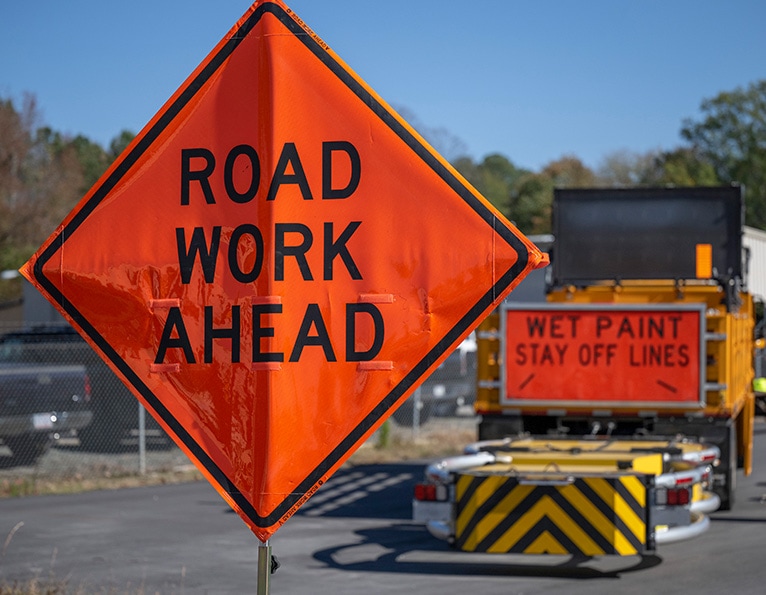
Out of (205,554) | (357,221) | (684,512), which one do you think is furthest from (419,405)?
(357,221)

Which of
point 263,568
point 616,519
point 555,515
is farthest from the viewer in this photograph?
point 555,515

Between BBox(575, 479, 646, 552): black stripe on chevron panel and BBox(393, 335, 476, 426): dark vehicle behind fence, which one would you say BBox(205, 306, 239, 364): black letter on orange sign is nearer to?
BBox(575, 479, 646, 552): black stripe on chevron panel

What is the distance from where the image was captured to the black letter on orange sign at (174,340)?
3145 mm

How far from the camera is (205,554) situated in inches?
378

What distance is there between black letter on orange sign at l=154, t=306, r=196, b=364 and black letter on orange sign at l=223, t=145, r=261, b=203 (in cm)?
35

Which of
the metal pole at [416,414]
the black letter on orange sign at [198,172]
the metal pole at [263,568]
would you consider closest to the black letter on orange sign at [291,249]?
the black letter on orange sign at [198,172]

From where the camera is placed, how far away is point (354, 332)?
120 inches

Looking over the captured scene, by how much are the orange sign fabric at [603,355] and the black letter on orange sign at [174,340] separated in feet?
26.3

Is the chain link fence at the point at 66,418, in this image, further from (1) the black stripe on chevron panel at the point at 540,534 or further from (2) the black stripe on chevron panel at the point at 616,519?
(2) the black stripe on chevron panel at the point at 616,519

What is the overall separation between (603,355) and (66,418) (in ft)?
25.5

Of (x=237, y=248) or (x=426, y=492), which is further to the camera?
(x=426, y=492)

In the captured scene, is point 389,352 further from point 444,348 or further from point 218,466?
point 218,466

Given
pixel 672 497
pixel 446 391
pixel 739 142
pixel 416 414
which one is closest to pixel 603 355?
pixel 672 497

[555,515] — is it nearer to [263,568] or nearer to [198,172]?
[263,568]
